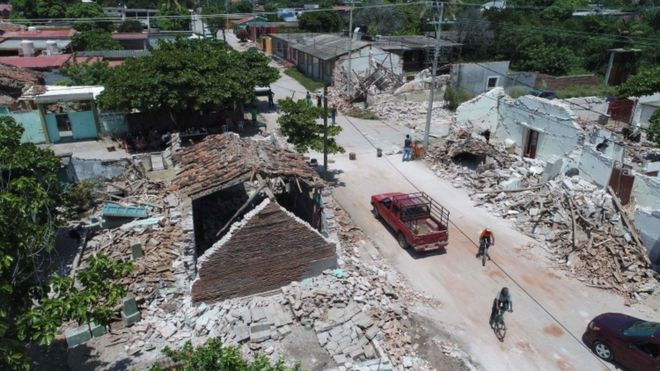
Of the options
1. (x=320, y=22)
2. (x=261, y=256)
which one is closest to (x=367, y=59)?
(x=261, y=256)

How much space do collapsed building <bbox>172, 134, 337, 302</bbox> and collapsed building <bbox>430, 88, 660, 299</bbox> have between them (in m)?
9.40

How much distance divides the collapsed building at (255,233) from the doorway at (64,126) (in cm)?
1576

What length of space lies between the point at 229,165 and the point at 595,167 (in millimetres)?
15765

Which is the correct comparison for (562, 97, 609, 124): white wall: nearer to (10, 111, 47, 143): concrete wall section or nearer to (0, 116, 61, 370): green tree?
(0, 116, 61, 370): green tree

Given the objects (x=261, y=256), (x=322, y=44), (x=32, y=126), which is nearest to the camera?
(x=261, y=256)

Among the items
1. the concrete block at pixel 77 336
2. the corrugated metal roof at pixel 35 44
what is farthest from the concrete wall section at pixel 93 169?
the corrugated metal roof at pixel 35 44

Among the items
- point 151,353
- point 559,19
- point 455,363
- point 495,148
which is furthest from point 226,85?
point 559,19

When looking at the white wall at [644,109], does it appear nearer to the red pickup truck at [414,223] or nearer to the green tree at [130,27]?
the red pickup truck at [414,223]

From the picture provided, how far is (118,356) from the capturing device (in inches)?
452

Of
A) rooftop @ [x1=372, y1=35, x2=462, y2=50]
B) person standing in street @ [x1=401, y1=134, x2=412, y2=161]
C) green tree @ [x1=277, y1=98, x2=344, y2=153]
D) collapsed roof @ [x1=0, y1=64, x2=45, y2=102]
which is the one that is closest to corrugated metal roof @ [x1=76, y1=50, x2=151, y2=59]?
collapsed roof @ [x1=0, y1=64, x2=45, y2=102]

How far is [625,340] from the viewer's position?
11781 mm

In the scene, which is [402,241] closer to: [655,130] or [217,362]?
[217,362]

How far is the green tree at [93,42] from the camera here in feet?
148

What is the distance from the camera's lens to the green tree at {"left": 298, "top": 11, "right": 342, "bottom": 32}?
67537mm
